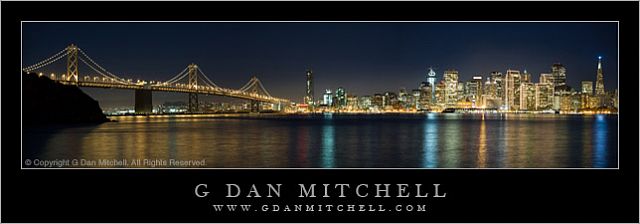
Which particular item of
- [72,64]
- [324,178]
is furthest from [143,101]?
[324,178]

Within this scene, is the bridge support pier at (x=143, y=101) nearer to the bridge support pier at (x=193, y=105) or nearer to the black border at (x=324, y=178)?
the bridge support pier at (x=193, y=105)

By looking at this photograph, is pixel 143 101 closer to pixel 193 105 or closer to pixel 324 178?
pixel 193 105

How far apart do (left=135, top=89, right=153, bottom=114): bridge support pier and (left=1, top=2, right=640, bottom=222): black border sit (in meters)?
23.2

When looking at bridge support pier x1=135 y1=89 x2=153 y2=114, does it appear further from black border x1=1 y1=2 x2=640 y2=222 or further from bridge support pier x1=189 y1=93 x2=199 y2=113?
black border x1=1 y1=2 x2=640 y2=222

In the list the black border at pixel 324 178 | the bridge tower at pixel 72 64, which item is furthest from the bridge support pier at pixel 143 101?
the black border at pixel 324 178

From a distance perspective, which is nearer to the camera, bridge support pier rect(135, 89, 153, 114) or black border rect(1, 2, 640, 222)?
black border rect(1, 2, 640, 222)

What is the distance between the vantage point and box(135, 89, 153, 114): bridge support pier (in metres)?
27.8

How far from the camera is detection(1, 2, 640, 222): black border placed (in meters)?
5.01

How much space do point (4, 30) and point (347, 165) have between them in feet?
16.9

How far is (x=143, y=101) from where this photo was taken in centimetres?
2831

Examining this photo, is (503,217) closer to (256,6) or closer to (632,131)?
(632,131)

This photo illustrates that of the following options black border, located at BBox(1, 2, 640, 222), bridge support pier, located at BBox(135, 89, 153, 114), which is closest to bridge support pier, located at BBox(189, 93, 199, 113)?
bridge support pier, located at BBox(135, 89, 153, 114)

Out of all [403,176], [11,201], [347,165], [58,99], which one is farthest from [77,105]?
[403,176]

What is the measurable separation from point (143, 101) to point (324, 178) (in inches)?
986
